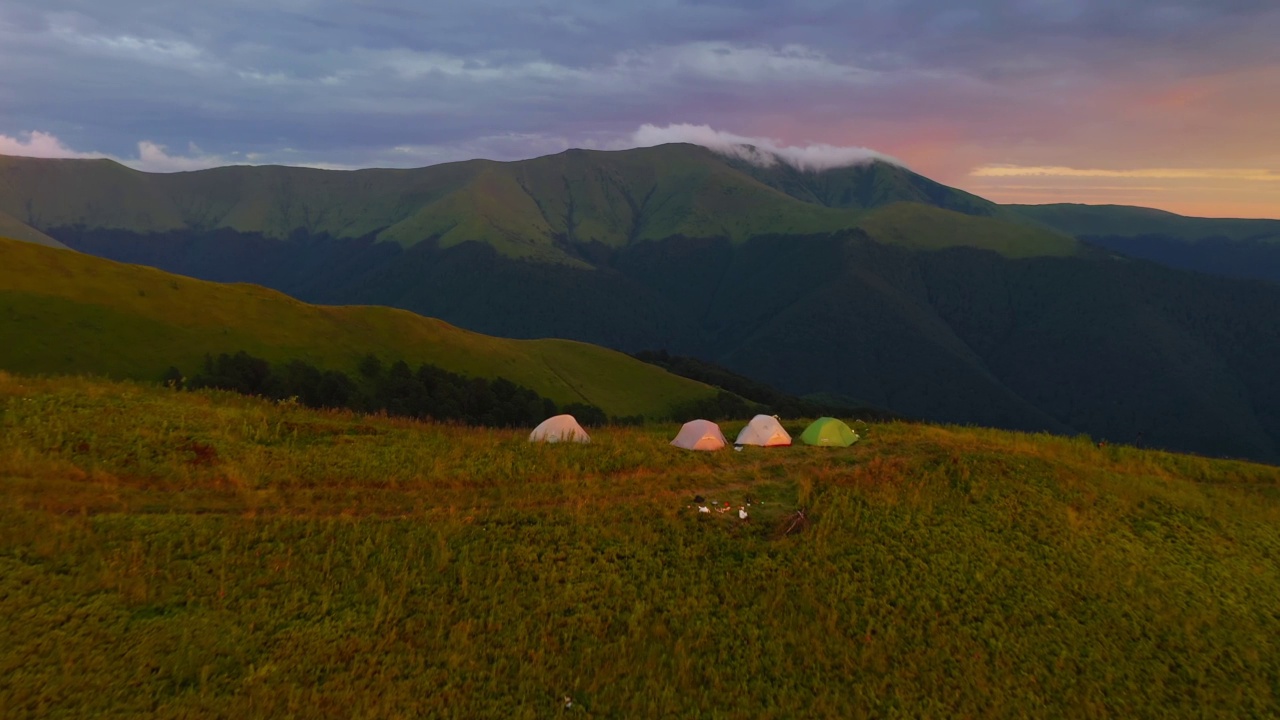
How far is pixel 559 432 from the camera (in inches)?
960

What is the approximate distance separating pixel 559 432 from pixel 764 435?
7.76 metres

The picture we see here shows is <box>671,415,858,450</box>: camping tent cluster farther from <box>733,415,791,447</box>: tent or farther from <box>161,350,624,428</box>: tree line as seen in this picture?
<box>161,350,624,428</box>: tree line

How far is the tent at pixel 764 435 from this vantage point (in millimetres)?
25141

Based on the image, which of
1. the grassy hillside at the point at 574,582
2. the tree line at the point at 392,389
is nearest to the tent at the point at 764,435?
the grassy hillside at the point at 574,582

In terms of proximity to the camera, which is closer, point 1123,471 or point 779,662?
point 779,662

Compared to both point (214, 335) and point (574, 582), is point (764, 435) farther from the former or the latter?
point (214, 335)

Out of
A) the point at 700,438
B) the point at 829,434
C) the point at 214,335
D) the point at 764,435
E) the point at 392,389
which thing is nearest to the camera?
the point at 700,438

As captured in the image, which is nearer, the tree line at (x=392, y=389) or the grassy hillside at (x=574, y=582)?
the grassy hillside at (x=574, y=582)

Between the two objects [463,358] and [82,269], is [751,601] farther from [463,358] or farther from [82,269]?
[82,269]

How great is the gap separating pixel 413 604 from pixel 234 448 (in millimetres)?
8428

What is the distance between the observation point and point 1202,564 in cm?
1598

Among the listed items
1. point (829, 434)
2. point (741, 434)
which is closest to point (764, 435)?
point (741, 434)

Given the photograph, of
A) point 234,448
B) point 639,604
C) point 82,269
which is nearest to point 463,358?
point 82,269

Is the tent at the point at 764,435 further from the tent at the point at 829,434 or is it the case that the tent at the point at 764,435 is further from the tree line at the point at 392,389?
the tree line at the point at 392,389
